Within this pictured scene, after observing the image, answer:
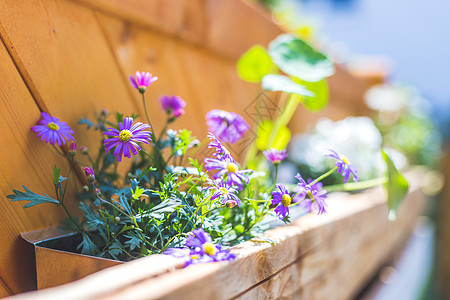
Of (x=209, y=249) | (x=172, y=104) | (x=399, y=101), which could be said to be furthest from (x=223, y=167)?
(x=399, y=101)

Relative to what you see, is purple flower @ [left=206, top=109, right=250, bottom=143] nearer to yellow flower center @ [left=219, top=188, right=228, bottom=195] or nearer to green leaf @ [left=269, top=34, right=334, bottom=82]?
yellow flower center @ [left=219, top=188, right=228, bottom=195]

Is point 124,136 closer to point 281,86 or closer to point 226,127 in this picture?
point 226,127

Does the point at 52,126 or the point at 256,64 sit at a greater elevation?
the point at 256,64

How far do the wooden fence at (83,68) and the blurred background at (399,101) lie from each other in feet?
1.64

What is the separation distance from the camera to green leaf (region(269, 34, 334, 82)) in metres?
0.89

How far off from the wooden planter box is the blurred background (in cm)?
27

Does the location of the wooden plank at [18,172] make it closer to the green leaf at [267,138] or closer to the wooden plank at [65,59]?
the wooden plank at [65,59]

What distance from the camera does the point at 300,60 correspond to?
0.93 metres

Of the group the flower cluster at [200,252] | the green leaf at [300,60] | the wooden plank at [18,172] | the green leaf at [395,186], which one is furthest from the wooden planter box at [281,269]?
the green leaf at [300,60]

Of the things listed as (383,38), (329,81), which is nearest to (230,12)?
(329,81)

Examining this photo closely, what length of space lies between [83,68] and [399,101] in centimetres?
257

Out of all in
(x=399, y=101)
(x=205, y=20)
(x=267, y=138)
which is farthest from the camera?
(x=399, y=101)

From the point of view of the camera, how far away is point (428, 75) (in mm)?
5582

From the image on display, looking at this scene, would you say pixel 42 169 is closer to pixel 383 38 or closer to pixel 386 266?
pixel 386 266
